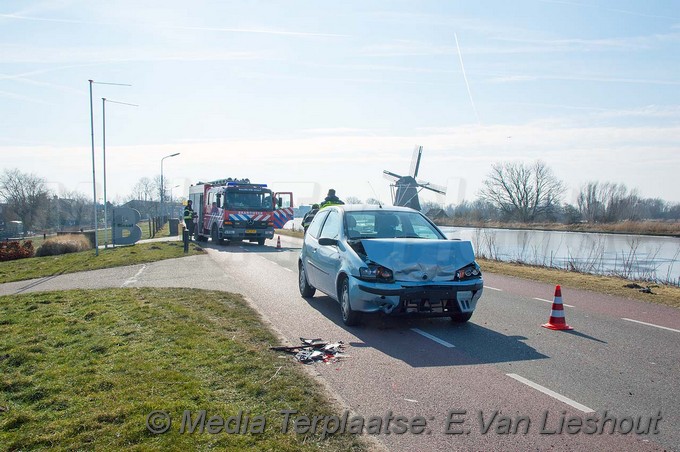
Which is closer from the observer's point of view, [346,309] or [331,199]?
[346,309]

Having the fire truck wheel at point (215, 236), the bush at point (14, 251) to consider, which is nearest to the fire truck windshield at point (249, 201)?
the fire truck wheel at point (215, 236)

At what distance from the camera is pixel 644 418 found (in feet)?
16.0

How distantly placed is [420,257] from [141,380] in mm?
4299

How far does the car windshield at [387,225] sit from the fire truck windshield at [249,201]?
18.5 m

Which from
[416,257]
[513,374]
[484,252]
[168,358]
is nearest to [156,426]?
[168,358]

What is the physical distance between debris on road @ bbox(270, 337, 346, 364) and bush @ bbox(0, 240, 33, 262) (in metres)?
26.5

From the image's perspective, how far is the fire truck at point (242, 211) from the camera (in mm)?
27641

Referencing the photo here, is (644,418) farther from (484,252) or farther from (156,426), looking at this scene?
(484,252)

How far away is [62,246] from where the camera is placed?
29062 millimetres

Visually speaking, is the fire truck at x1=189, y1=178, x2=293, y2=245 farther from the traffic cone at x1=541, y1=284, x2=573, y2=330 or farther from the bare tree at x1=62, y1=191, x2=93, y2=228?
the bare tree at x1=62, y1=191, x2=93, y2=228

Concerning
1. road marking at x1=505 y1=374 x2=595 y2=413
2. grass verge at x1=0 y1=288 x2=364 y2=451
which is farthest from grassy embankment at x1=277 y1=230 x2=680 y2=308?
grass verge at x1=0 y1=288 x2=364 y2=451

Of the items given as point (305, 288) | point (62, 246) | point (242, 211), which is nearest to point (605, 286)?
point (305, 288)

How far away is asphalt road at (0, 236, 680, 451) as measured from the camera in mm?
4559

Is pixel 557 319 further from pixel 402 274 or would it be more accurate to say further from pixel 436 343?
pixel 402 274
